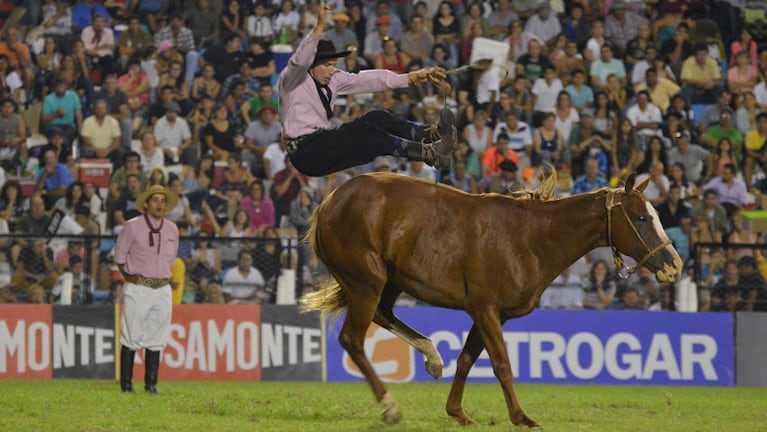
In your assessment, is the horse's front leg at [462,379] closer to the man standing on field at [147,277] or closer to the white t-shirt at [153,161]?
the man standing on field at [147,277]

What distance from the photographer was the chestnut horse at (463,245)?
35.0ft

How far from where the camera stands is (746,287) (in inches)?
679

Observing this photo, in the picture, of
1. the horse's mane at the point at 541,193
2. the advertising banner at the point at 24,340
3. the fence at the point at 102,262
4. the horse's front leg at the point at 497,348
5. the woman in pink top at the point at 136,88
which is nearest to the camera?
the horse's front leg at the point at 497,348

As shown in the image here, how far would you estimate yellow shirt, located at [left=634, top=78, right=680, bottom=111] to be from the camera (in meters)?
21.5

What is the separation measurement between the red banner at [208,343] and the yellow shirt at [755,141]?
29.1 feet

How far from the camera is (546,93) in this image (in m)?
21.1

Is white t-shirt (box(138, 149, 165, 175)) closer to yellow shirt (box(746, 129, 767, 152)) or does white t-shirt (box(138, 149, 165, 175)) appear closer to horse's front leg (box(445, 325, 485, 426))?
yellow shirt (box(746, 129, 767, 152))

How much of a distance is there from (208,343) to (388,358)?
7.70ft

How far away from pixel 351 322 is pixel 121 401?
294 cm

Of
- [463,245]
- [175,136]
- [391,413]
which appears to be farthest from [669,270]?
[175,136]

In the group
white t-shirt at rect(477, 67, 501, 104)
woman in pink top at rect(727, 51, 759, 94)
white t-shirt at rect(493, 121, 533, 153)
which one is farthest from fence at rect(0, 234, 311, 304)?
woman in pink top at rect(727, 51, 759, 94)

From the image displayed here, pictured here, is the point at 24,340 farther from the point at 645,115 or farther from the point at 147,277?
the point at 645,115

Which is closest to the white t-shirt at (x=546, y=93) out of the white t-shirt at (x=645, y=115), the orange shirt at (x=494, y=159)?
the white t-shirt at (x=645, y=115)

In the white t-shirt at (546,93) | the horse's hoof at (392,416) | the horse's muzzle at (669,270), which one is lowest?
the horse's hoof at (392,416)
